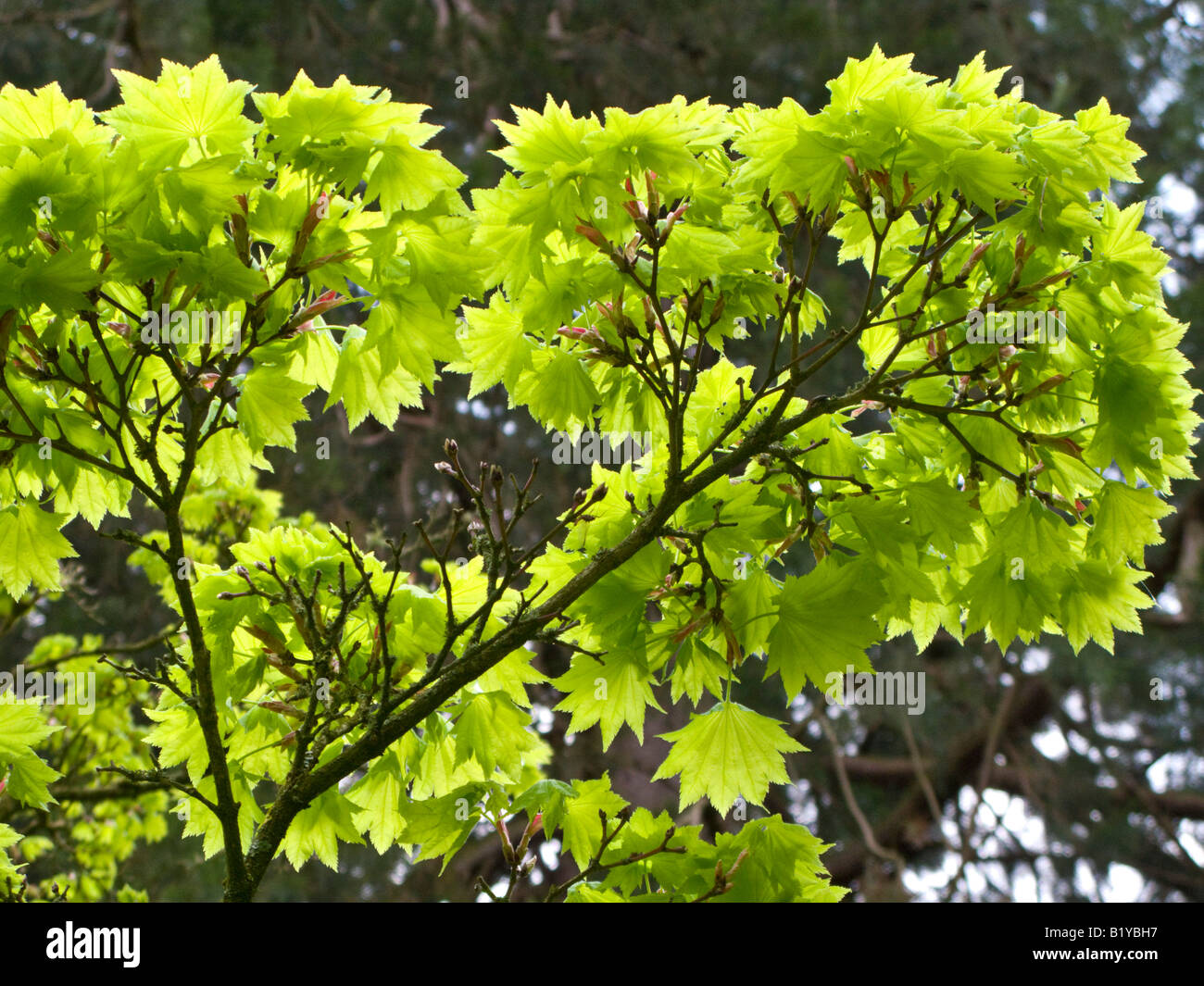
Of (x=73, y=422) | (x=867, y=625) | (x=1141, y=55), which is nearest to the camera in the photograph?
(x=867, y=625)

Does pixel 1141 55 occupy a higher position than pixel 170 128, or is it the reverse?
pixel 1141 55

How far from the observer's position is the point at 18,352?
1.82 meters

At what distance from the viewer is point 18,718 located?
1.98 m

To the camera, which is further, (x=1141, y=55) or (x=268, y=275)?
(x=1141, y=55)

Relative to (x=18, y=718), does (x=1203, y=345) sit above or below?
above

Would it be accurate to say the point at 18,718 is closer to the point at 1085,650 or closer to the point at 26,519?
the point at 26,519

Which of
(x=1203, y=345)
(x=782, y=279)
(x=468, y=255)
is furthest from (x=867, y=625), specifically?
(x=1203, y=345)

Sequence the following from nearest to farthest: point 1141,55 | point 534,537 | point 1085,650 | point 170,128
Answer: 1. point 170,128
2. point 534,537
3. point 1085,650
4. point 1141,55

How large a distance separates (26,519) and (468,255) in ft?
3.10

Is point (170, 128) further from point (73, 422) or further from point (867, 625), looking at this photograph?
point (867, 625)

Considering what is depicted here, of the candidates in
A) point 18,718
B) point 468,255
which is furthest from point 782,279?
point 18,718

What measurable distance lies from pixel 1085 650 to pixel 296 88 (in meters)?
7.24

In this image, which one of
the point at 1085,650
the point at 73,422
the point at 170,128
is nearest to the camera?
the point at 170,128

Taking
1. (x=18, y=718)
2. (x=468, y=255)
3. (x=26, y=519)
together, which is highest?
(x=468, y=255)
